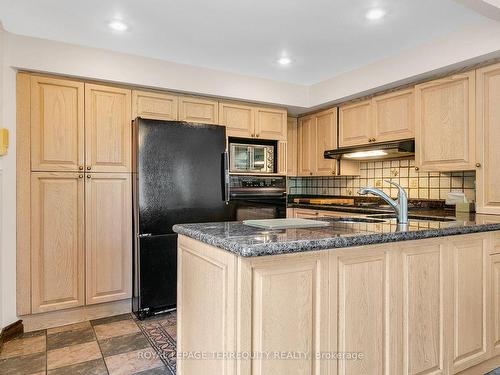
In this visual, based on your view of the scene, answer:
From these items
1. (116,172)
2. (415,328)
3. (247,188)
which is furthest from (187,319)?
(247,188)

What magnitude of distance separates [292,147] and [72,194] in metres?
2.55

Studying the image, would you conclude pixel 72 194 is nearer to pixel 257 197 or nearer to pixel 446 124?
pixel 257 197

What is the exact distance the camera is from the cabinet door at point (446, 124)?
2.47 m

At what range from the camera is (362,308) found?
4.52ft

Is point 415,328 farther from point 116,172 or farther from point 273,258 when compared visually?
point 116,172

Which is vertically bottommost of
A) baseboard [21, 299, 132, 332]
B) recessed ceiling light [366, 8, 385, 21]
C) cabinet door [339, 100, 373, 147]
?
baseboard [21, 299, 132, 332]

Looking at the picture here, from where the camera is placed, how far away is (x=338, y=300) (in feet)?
4.35

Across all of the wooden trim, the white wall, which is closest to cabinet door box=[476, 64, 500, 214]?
the white wall

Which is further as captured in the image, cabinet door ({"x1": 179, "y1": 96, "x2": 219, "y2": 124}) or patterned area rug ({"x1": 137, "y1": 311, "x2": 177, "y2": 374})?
cabinet door ({"x1": 179, "y1": 96, "x2": 219, "y2": 124})

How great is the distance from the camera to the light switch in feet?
7.55

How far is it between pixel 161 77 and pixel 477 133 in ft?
8.40

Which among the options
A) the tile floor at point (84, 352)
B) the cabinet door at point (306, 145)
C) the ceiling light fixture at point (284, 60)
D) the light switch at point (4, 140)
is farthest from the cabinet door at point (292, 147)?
the light switch at point (4, 140)

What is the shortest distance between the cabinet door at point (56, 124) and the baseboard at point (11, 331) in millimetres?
1144

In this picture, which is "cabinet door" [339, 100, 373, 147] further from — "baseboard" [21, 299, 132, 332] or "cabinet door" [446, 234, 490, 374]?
"baseboard" [21, 299, 132, 332]
